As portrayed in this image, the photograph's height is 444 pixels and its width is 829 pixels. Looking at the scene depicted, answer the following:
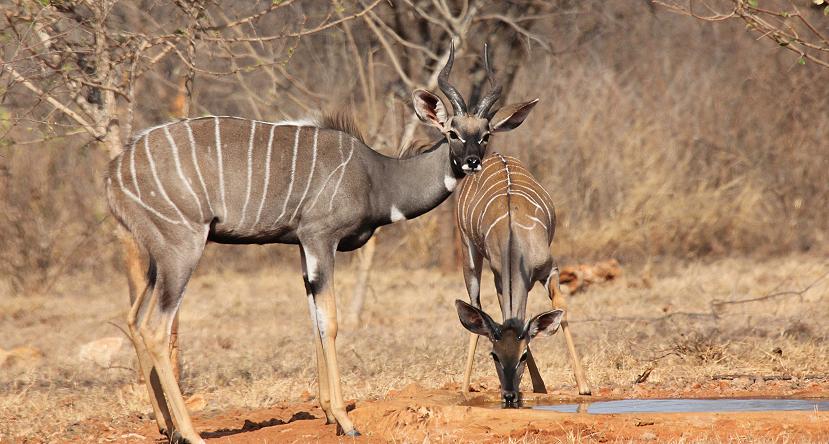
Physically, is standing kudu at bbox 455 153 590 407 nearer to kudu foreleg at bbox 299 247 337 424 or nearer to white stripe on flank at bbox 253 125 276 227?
kudu foreleg at bbox 299 247 337 424

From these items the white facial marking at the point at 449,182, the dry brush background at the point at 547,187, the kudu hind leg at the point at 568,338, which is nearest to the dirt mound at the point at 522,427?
the white facial marking at the point at 449,182

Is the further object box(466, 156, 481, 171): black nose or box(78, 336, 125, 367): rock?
box(78, 336, 125, 367): rock

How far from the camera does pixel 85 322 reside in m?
11.2

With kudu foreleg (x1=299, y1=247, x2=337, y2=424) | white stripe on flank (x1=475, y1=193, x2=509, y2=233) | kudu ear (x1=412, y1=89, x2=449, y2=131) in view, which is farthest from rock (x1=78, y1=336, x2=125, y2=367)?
kudu ear (x1=412, y1=89, x2=449, y2=131)

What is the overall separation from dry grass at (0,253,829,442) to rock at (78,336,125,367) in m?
0.10

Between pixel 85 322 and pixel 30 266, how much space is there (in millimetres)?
1917

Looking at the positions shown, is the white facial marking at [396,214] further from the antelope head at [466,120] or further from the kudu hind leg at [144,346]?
the kudu hind leg at [144,346]

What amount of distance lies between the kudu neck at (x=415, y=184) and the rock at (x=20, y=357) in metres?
4.35

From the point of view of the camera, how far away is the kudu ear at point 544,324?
6.19m

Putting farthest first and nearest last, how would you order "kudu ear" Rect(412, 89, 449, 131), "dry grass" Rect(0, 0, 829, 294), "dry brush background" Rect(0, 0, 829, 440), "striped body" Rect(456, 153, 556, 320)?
"dry grass" Rect(0, 0, 829, 294), "dry brush background" Rect(0, 0, 829, 440), "striped body" Rect(456, 153, 556, 320), "kudu ear" Rect(412, 89, 449, 131)

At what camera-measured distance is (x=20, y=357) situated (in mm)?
9344

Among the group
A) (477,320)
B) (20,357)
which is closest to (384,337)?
(20,357)

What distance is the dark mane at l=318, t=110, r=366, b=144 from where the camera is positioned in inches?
238

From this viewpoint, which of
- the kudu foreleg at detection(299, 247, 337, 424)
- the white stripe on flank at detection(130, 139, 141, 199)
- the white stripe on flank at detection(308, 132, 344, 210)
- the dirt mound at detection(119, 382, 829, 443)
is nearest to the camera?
the dirt mound at detection(119, 382, 829, 443)
